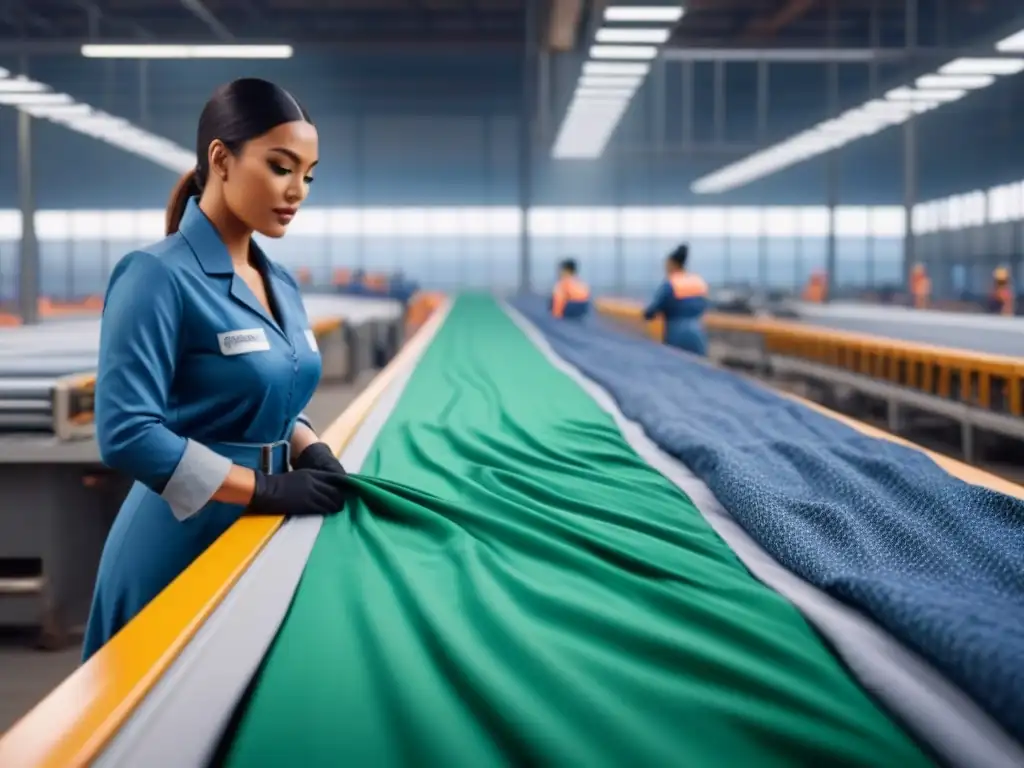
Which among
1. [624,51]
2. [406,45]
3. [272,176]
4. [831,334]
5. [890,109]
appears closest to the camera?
[272,176]

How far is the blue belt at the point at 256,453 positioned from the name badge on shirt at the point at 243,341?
0.58 feet

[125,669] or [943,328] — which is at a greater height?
[943,328]

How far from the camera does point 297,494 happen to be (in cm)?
175

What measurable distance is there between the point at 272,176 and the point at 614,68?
5.17 meters

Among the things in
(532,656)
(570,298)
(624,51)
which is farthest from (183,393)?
(570,298)

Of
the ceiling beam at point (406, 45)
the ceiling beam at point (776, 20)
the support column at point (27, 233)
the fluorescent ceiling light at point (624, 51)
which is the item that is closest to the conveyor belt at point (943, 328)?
the fluorescent ceiling light at point (624, 51)

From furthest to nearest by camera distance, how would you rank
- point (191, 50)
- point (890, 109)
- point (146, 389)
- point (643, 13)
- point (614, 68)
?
point (890, 109) < point (191, 50) < point (614, 68) < point (643, 13) < point (146, 389)

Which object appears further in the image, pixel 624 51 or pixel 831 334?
pixel 831 334

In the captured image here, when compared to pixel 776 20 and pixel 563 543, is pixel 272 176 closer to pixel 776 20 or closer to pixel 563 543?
pixel 563 543

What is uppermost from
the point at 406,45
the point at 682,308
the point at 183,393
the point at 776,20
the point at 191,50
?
the point at 776,20

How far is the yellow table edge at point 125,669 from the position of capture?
3.14ft

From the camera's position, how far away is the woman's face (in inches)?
61.6

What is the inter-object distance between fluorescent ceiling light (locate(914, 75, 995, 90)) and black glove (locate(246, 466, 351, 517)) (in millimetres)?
5976

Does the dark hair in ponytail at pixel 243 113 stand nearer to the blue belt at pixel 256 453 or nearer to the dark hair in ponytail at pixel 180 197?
the dark hair in ponytail at pixel 180 197
